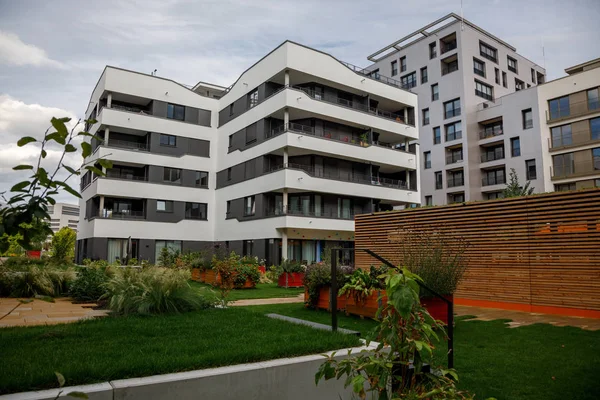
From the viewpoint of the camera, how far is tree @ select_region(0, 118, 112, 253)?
2.06 metres

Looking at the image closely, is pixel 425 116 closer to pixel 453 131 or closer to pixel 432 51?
pixel 453 131

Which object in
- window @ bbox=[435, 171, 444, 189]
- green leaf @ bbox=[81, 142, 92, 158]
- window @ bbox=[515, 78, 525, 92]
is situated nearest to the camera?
green leaf @ bbox=[81, 142, 92, 158]

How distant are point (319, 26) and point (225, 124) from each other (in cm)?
2954

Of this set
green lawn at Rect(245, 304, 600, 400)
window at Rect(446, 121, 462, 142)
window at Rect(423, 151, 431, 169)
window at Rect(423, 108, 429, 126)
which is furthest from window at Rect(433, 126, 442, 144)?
green lawn at Rect(245, 304, 600, 400)

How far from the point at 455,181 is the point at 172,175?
2768 cm

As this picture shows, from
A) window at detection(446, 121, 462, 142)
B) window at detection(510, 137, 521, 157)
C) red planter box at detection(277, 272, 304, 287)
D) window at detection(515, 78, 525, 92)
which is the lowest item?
red planter box at detection(277, 272, 304, 287)

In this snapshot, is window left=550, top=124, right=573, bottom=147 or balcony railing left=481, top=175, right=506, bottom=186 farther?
balcony railing left=481, top=175, right=506, bottom=186

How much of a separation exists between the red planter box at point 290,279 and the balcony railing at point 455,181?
98.5 ft

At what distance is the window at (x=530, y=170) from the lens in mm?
37719

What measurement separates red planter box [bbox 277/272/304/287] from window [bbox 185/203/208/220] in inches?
720

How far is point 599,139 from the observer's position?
3344 centimetres

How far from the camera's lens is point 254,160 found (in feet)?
100.0

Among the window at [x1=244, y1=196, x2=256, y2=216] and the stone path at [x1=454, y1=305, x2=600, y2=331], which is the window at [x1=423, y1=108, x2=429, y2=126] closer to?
the window at [x1=244, y1=196, x2=256, y2=216]

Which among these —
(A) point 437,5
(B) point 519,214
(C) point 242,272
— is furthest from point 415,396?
(C) point 242,272
